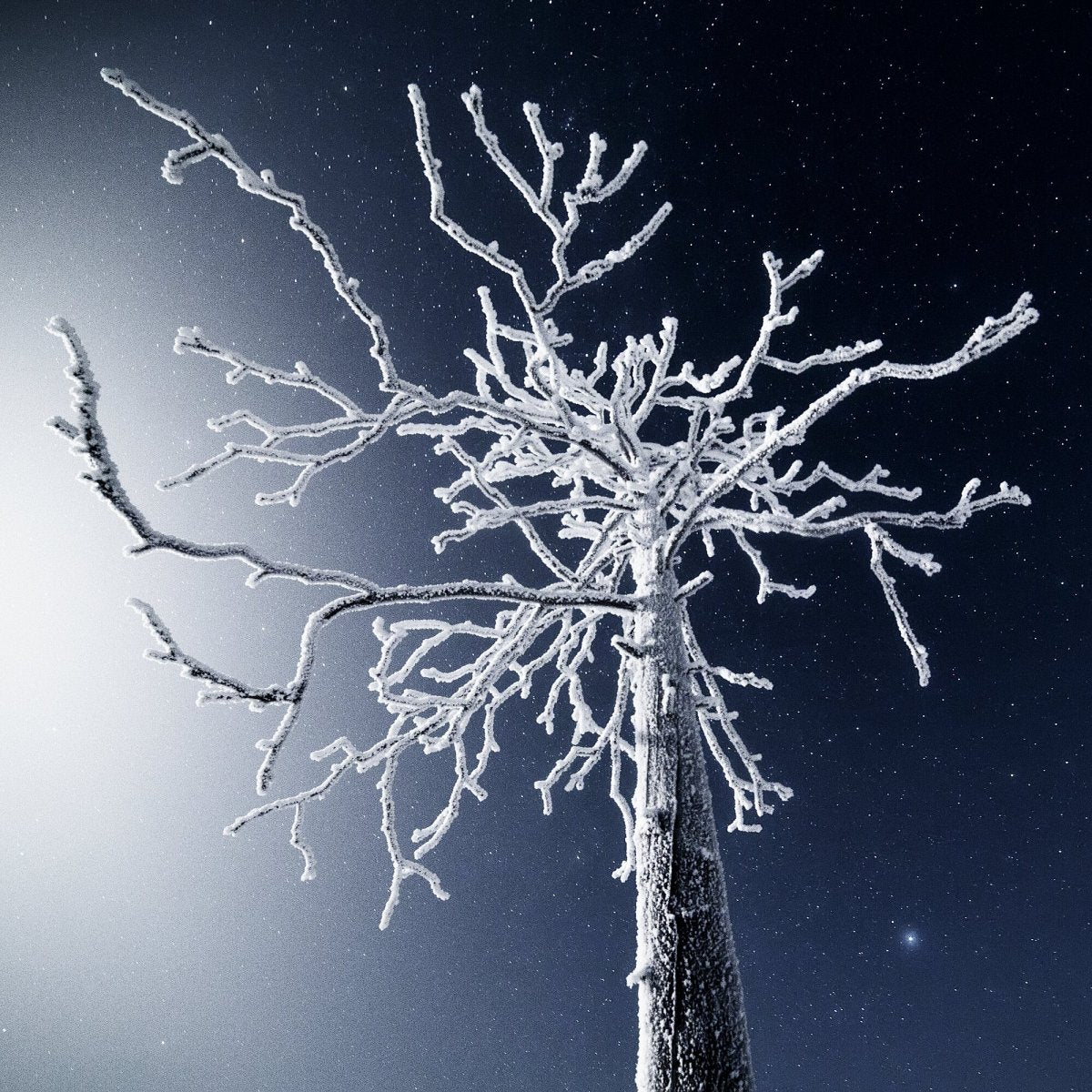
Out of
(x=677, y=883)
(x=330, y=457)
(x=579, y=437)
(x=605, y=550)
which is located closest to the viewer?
(x=677, y=883)

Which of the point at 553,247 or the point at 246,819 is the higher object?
the point at 553,247

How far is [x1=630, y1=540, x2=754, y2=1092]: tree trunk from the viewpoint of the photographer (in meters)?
2.30

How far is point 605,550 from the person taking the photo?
13.7 ft

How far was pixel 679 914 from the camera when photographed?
2498 millimetres

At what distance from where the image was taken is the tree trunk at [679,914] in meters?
2.30

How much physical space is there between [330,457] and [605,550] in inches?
73.6

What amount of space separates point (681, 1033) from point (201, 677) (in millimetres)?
2105

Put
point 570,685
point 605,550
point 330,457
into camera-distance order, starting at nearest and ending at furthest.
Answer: point 330,457 < point 605,550 < point 570,685

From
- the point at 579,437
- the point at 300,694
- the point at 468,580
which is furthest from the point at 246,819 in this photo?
the point at 579,437

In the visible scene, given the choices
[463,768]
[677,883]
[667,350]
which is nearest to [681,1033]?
[677,883]

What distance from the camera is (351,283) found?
228cm

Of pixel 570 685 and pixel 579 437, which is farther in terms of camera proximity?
pixel 570 685

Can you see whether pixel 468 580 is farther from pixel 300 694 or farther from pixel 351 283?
pixel 351 283

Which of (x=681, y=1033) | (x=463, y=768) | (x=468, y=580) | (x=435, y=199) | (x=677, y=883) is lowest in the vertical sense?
(x=681, y=1033)
